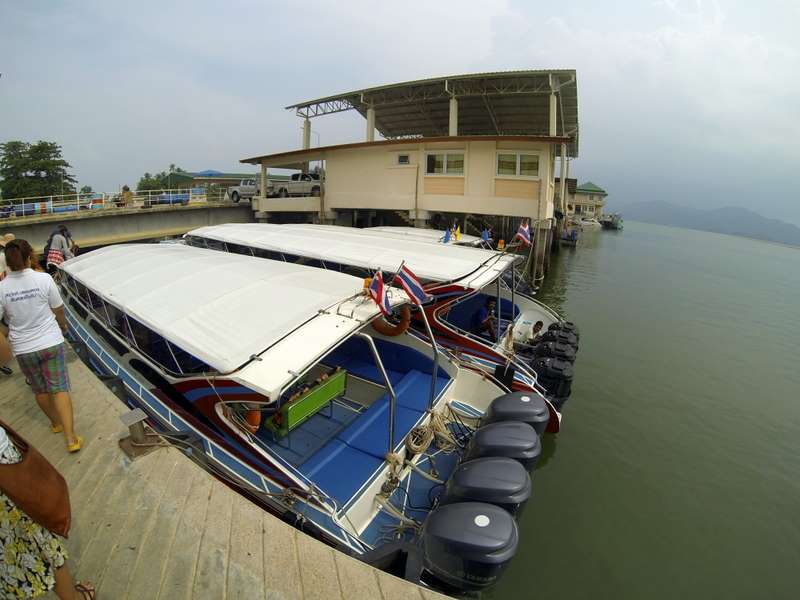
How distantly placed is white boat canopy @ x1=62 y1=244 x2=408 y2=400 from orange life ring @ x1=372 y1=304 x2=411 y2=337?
1398mm

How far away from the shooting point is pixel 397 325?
729 cm

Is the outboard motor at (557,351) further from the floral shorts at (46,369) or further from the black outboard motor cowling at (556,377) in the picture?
the floral shorts at (46,369)

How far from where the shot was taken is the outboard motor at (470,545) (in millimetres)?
3412

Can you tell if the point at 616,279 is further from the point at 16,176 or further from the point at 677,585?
the point at 16,176

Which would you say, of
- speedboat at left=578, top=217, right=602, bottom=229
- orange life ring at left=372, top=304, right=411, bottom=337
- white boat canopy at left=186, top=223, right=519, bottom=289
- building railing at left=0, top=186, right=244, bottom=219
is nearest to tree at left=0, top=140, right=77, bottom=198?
building railing at left=0, top=186, right=244, bottom=219

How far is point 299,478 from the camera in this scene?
14.0 feet

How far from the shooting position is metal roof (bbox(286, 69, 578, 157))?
22.3 meters

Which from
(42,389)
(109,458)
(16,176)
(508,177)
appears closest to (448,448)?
(109,458)

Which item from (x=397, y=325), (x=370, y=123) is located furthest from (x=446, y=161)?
(x=397, y=325)

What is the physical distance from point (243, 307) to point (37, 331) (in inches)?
76.9

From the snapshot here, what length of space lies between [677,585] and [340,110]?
30.8 m

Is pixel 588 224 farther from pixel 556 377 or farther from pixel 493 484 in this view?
pixel 493 484

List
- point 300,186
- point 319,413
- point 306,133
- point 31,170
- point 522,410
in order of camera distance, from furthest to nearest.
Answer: point 31,170
point 306,133
point 300,186
point 319,413
point 522,410

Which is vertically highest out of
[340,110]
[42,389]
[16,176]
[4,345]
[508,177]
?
[340,110]
